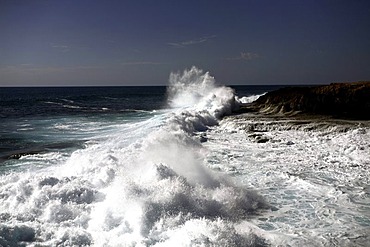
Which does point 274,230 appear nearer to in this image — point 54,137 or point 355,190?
point 355,190

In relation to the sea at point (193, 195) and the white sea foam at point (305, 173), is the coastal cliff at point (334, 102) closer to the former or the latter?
the white sea foam at point (305, 173)

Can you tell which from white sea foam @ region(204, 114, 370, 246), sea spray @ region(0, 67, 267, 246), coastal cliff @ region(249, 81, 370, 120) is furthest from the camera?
coastal cliff @ region(249, 81, 370, 120)

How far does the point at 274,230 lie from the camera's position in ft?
23.0

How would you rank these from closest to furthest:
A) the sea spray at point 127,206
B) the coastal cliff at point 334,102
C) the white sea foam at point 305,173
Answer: the sea spray at point 127,206
the white sea foam at point 305,173
the coastal cliff at point 334,102

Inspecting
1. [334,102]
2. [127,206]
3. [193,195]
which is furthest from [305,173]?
[334,102]

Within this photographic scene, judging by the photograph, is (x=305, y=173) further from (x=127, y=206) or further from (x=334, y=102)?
(x=334, y=102)

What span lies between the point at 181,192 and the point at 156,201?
2.42 ft

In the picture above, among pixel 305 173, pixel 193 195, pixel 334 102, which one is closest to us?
pixel 193 195

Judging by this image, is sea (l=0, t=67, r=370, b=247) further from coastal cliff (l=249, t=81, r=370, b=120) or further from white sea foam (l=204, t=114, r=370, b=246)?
coastal cliff (l=249, t=81, r=370, b=120)

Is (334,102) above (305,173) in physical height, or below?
above

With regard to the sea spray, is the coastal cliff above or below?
above

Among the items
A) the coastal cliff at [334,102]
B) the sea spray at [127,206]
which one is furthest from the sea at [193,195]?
the coastal cliff at [334,102]

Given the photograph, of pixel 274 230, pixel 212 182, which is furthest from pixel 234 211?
pixel 212 182

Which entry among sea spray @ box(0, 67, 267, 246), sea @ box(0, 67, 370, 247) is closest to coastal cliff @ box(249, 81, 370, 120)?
sea @ box(0, 67, 370, 247)
